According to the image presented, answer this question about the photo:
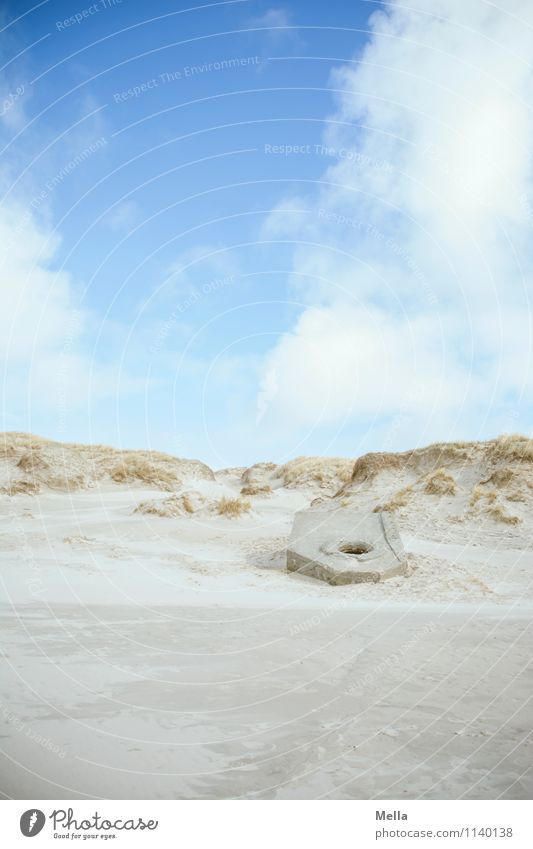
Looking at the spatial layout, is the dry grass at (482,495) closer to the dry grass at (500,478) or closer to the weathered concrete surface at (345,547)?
the dry grass at (500,478)

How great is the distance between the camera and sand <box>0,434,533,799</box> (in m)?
2.74

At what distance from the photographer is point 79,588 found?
721 centimetres

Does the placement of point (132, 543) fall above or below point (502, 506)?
below

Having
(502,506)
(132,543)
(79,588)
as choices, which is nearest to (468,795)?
(79,588)

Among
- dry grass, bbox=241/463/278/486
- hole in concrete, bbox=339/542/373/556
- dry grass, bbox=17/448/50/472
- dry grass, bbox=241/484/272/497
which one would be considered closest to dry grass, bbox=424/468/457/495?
hole in concrete, bbox=339/542/373/556

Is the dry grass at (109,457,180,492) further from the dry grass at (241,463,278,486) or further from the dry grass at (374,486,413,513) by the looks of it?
the dry grass at (374,486,413,513)

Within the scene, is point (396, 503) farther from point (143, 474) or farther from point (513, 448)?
point (143, 474)

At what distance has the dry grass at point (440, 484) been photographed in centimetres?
1585

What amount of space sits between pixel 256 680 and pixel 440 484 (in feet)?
43.4

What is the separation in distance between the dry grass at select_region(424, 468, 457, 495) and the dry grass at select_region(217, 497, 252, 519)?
5.71 m

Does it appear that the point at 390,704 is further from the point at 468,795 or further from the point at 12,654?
the point at 12,654

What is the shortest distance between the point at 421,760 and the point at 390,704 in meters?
0.77

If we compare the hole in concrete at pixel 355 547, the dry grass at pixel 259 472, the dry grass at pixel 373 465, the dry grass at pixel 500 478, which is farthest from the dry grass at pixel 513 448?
the dry grass at pixel 259 472

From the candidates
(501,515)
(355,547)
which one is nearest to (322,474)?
(501,515)
